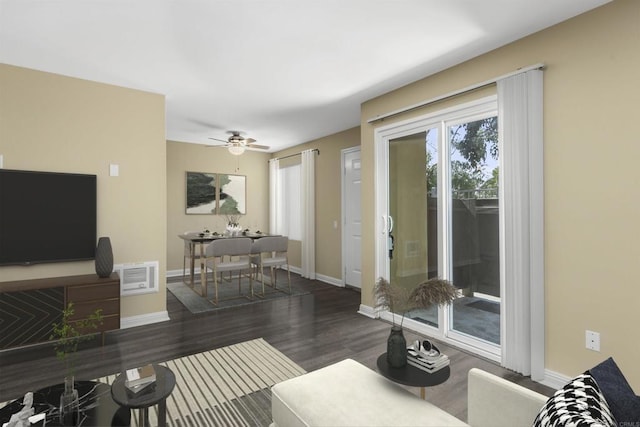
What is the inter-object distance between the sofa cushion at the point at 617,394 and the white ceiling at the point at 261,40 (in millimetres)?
2297

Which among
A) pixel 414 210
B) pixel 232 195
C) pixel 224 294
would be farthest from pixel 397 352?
pixel 232 195

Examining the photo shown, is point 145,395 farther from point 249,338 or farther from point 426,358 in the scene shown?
point 249,338

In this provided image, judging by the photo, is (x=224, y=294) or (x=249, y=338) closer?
(x=249, y=338)

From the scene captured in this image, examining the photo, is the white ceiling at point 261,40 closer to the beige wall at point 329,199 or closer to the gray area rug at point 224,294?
the beige wall at point 329,199

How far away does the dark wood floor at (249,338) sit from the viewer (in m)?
2.57

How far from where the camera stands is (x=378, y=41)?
9.00 ft

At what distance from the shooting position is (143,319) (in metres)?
3.81

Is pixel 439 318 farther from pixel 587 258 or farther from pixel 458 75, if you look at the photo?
pixel 458 75

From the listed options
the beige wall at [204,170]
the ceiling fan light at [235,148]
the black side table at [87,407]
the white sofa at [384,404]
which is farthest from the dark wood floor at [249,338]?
the ceiling fan light at [235,148]

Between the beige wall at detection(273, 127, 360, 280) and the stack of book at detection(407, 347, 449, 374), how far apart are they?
407 centimetres

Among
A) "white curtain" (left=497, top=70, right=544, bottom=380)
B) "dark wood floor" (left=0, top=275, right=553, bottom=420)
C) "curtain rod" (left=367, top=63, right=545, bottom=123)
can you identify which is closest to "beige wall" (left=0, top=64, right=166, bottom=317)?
"dark wood floor" (left=0, top=275, right=553, bottom=420)

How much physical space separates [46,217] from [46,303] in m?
0.89

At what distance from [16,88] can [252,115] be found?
2585 mm

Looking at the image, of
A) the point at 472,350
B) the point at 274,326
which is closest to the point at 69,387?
the point at 274,326
